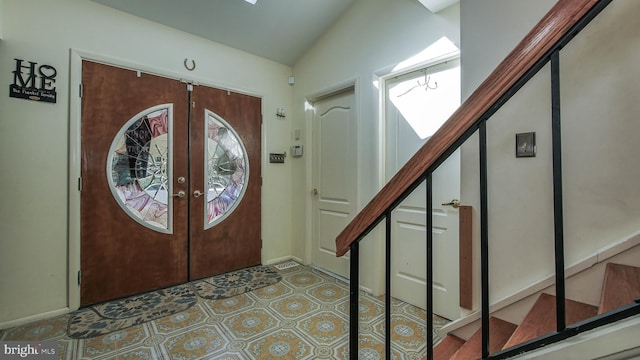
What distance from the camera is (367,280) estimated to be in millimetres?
2621

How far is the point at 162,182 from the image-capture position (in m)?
2.65

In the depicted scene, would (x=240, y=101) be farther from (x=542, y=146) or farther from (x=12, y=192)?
(x=542, y=146)

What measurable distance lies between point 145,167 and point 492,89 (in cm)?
277

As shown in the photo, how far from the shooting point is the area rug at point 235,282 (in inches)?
101

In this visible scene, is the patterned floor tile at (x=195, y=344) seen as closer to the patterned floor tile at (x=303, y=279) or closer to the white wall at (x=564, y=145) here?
the patterned floor tile at (x=303, y=279)

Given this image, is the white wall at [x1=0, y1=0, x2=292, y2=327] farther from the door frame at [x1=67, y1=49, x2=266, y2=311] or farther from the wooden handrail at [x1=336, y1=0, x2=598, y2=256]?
the wooden handrail at [x1=336, y1=0, x2=598, y2=256]

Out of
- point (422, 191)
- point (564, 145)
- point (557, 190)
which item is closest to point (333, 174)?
point (422, 191)

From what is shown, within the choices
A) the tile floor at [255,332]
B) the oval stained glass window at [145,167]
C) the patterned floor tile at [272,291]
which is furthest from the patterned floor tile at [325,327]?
the oval stained glass window at [145,167]

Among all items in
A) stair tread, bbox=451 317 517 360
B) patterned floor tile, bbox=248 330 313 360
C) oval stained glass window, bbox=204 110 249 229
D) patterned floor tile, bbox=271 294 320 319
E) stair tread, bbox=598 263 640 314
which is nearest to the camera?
stair tread, bbox=598 263 640 314

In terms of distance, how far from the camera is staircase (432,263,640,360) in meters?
0.88

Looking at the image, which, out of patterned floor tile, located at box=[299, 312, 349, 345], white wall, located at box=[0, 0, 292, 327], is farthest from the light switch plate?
patterned floor tile, located at box=[299, 312, 349, 345]

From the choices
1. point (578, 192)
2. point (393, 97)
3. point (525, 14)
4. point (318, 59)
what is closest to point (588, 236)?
point (578, 192)

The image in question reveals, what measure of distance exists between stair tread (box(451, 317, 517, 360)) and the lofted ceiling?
2871 mm

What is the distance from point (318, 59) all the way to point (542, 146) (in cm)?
249
